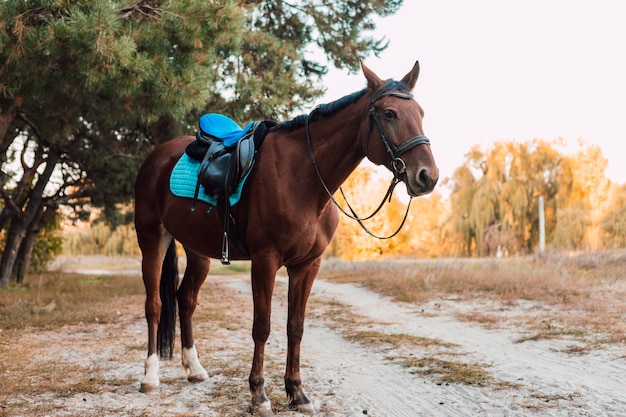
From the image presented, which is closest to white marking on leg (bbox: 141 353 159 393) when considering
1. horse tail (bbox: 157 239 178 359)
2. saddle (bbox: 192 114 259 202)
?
horse tail (bbox: 157 239 178 359)

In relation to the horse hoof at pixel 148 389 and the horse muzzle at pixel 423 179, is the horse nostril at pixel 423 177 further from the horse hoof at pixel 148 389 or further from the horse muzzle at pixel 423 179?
the horse hoof at pixel 148 389

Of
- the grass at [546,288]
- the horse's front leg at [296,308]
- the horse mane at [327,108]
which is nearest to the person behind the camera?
the horse mane at [327,108]

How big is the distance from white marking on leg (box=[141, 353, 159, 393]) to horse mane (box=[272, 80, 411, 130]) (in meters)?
2.19

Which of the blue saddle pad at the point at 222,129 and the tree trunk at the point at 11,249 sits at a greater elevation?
the blue saddle pad at the point at 222,129

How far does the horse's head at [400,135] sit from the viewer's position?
3570 mm

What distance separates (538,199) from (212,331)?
2239 cm

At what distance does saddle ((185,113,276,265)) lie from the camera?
4289 millimetres

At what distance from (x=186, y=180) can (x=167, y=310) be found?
55.5 inches

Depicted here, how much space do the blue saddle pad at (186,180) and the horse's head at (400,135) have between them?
1.42 metres

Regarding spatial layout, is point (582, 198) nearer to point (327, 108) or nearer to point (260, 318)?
point (327, 108)

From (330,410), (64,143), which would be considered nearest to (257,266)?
(330,410)

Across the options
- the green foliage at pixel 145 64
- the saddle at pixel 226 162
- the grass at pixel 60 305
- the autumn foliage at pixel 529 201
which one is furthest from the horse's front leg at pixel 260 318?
the autumn foliage at pixel 529 201

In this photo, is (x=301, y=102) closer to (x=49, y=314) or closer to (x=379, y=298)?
(x=379, y=298)

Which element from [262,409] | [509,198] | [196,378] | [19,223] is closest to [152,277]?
[196,378]
